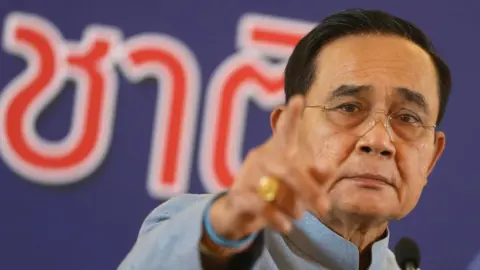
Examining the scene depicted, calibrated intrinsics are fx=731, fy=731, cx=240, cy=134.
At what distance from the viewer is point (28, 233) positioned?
165 centimetres

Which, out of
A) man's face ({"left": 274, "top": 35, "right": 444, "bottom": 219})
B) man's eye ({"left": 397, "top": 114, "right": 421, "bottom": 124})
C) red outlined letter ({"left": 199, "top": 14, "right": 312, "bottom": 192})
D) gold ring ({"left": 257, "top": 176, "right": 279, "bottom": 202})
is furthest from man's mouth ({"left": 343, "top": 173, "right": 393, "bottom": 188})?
red outlined letter ({"left": 199, "top": 14, "right": 312, "bottom": 192})

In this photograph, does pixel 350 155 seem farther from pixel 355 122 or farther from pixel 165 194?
pixel 165 194

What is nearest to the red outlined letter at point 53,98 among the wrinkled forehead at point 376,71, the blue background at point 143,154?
the blue background at point 143,154

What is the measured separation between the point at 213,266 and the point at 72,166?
1011 mm

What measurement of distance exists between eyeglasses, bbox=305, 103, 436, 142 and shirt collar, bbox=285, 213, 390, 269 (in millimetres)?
136

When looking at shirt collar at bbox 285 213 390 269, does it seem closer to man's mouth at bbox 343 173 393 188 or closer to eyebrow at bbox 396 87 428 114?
man's mouth at bbox 343 173 393 188

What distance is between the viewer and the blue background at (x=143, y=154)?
165 centimetres

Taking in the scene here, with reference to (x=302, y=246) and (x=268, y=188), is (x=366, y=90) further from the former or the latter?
(x=268, y=188)

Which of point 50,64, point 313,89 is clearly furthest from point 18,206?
point 313,89

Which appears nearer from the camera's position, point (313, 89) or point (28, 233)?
point (313, 89)

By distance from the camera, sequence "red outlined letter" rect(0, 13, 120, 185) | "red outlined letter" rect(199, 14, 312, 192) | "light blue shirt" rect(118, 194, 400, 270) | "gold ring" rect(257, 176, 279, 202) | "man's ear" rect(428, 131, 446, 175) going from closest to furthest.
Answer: "gold ring" rect(257, 176, 279, 202)
"light blue shirt" rect(118, 194, 400, 270)
"man's ear" rect(428, 131, 446, 175)
"red outlined letter" rect(0, 13, 120, 185)
"red outlined letter" rect(199, 14, 312, 192)

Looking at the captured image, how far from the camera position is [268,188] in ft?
2.02

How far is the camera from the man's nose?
36.9 inches

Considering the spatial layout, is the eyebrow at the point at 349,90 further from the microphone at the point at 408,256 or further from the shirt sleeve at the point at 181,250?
the shirt sleeve at the point at 181,250
